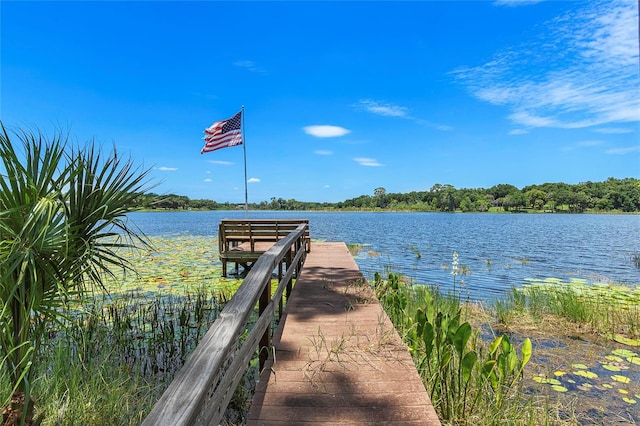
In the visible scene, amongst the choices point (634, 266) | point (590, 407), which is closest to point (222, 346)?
point (590, 407)

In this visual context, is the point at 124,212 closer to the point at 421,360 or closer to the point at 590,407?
the point at 421,360

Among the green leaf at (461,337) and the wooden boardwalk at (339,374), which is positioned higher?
the green leaf at (461,337)

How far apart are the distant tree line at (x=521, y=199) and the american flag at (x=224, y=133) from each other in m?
42.0

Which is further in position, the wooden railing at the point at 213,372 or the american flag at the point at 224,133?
the american flag at the point at 224,133

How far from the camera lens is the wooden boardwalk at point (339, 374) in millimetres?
2268

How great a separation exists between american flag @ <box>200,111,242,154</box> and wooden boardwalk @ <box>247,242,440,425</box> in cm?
1037

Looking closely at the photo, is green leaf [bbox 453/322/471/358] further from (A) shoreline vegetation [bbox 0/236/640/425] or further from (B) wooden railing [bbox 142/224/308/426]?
(B) wooden railing [bbox 142/224/308/426]

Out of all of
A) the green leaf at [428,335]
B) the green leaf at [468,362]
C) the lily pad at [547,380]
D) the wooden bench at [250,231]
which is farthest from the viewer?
→ the wooden bench at [250,231]

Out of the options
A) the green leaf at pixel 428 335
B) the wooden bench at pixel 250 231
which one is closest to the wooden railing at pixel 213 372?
the green leaf at pixel 428 335

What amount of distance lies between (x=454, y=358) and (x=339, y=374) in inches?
41.4

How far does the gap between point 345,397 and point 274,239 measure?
8.67m

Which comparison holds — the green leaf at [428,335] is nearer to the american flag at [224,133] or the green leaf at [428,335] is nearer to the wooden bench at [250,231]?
the wooden bench at [250,231]

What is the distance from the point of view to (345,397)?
8.12 ft

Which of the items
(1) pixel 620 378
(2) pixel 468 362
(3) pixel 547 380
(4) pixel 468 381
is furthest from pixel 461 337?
(1) pixel 620 378
